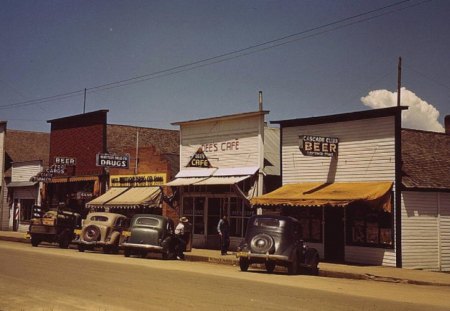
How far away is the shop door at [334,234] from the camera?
949 inches

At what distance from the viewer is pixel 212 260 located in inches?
938

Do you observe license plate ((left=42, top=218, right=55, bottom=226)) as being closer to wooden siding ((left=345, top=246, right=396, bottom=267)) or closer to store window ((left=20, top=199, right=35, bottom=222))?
wooden siding ((left=345, top=246, right=396, bottom=267))

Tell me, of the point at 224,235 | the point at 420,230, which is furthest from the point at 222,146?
the point at 420,230

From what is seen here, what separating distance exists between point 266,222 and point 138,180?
16.1m

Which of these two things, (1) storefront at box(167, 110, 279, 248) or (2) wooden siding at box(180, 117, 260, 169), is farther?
(2) wooden siding at box(180, 117, 260, 169)

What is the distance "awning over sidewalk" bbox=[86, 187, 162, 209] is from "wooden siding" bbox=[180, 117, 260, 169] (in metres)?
2.28

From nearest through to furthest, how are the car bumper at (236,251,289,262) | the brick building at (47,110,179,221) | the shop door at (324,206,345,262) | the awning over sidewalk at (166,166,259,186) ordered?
the car bumper at (236,251,289,262) < the shop door at (324,206,345,262) < the awning over sidewalk at (166,166,259,186) < the brick building at (47,110,179,221)

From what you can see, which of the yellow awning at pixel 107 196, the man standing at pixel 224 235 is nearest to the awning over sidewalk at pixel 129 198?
the yellow awning at pixel 107 196

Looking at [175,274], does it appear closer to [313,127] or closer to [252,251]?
[252,251]

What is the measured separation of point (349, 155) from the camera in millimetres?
24344

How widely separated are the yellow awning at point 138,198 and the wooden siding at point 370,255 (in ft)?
39.1

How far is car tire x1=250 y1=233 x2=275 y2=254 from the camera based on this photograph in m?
18.4

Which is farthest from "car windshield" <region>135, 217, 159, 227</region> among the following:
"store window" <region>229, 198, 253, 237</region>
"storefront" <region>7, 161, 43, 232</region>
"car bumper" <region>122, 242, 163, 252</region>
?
"storefront" <region>7, 161, 43, 232</region>

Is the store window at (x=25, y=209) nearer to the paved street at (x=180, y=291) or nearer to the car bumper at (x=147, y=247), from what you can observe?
the car bumper at (x=147, y=247)
